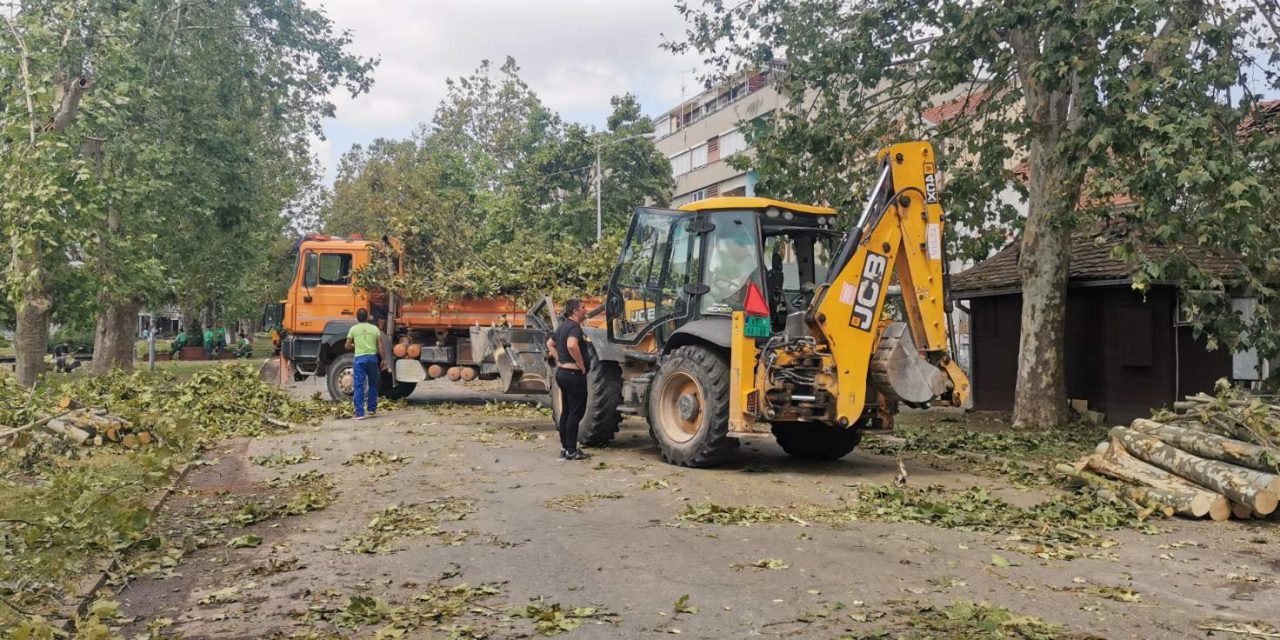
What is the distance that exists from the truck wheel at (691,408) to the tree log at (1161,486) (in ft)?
11.4

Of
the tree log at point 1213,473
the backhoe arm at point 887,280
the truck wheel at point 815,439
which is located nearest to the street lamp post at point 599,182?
the truck wheel at point 815,439

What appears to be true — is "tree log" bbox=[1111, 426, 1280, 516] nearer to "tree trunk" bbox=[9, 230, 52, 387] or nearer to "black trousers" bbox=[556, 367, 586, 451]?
"black trousers" bbox=[556, 367, 586, 451]

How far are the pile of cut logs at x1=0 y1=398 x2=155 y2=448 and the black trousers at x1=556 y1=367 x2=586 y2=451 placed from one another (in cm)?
444

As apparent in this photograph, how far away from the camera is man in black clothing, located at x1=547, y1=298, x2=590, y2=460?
36.4ft

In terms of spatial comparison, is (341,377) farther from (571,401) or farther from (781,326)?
(781,326)

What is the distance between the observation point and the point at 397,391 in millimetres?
18922

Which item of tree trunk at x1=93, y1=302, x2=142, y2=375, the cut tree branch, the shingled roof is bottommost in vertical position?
tree trunk at x1=93, y1=302, x2=142, y2=375

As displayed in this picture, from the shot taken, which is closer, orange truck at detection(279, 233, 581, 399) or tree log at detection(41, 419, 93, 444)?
tree log at detection(41, 419, 93, 444)

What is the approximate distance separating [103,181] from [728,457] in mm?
12746

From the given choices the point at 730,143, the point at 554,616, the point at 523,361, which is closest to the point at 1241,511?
the point at 554,616

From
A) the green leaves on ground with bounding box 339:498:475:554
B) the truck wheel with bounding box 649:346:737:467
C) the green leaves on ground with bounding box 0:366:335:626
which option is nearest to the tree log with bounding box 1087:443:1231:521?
the truck wheel with bounding box 649:346:737:467

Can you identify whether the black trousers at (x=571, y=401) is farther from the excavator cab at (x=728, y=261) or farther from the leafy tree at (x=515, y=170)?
the leafy tree at (x=515, y=170)

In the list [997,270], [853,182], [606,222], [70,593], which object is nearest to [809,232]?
[853,182]

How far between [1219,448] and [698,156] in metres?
45.1
